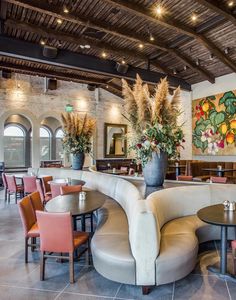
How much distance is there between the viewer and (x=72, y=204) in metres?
3.24

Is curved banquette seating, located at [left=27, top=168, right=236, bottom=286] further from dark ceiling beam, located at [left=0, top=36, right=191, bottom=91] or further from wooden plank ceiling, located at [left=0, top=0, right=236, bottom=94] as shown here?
dark ceiling beam, located at [left=0, top=36, right=191, bottom=91]

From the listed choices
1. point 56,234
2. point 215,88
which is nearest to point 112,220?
point 56,234

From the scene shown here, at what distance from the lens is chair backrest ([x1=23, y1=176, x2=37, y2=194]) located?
6.33m

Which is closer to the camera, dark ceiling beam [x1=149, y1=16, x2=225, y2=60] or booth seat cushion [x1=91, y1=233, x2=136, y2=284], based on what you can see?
booth seat cushion [x1=91, y1=233, x2=136, y2=284]

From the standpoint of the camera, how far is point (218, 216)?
9.23 ft

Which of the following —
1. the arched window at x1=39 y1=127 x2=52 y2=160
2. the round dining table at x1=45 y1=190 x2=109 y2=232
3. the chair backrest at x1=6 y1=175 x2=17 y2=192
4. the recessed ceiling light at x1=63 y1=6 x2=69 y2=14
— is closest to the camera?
the round dining table at x1=45 y1=190 x2=109 y2=232

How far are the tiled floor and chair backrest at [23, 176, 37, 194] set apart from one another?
123 inches

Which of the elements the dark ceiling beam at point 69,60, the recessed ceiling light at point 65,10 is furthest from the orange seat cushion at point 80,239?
the dark ceiling beam at point 69,60

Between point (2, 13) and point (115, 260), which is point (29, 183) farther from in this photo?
point (115, 260)

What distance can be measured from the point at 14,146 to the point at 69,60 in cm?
520

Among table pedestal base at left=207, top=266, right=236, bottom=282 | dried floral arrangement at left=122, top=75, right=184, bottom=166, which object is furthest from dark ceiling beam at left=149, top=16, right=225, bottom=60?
table pedestal base at left=207, top=266, right=236, bottom=282

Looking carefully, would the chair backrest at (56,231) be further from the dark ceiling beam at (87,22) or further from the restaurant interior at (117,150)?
the dark ceiling beam at (87,22)

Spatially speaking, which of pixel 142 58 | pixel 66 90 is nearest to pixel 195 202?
pixel 142 58

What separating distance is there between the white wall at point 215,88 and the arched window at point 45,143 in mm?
6060
